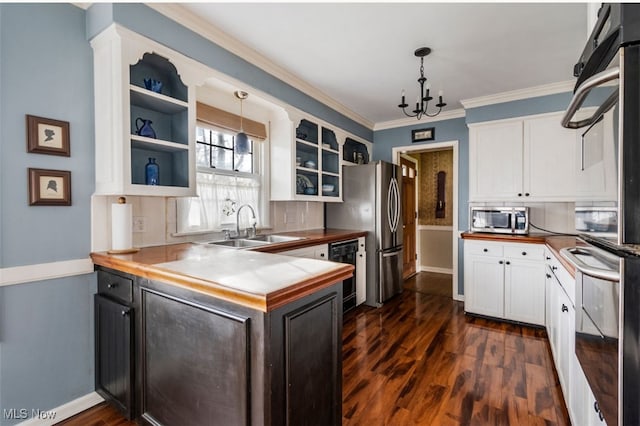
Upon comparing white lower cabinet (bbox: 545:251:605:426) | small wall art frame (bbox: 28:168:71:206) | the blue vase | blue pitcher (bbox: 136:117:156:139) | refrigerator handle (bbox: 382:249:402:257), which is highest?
blue pitcher (bbox: 136:117:156:139)

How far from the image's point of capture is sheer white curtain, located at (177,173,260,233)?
8.21 feet

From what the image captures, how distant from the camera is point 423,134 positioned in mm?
4430

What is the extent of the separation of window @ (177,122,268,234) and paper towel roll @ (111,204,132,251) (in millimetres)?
514

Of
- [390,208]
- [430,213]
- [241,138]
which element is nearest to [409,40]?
[241,138]

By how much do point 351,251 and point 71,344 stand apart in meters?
2.62

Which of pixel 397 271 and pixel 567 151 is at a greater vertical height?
pixel 567 151

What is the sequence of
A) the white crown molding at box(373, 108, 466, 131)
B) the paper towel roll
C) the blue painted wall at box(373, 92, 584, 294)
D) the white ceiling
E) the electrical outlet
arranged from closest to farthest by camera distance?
1. the paper towel roll
2. the white ceiling
3. the electrical outlet
4. the blue painted wall at box(373, 92, 584, 294)
5. the white crown molding at box(373, 108, 466, 131)

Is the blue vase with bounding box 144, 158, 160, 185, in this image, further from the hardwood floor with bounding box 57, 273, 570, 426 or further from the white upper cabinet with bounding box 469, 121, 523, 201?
the white upper cabinet with bounding box 469, 121, 523, 201

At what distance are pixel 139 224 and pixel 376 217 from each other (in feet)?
8.67

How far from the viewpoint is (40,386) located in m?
1.71

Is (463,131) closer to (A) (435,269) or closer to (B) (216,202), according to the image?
→ (A) (435,269)

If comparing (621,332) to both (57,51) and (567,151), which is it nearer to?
(57,51)

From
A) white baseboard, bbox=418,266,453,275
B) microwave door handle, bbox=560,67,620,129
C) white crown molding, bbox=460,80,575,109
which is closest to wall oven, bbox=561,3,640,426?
microwave door handle, bbox=560,67,620,129

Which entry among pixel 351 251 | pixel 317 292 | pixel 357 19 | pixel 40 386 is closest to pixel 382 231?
pixel 351 251
